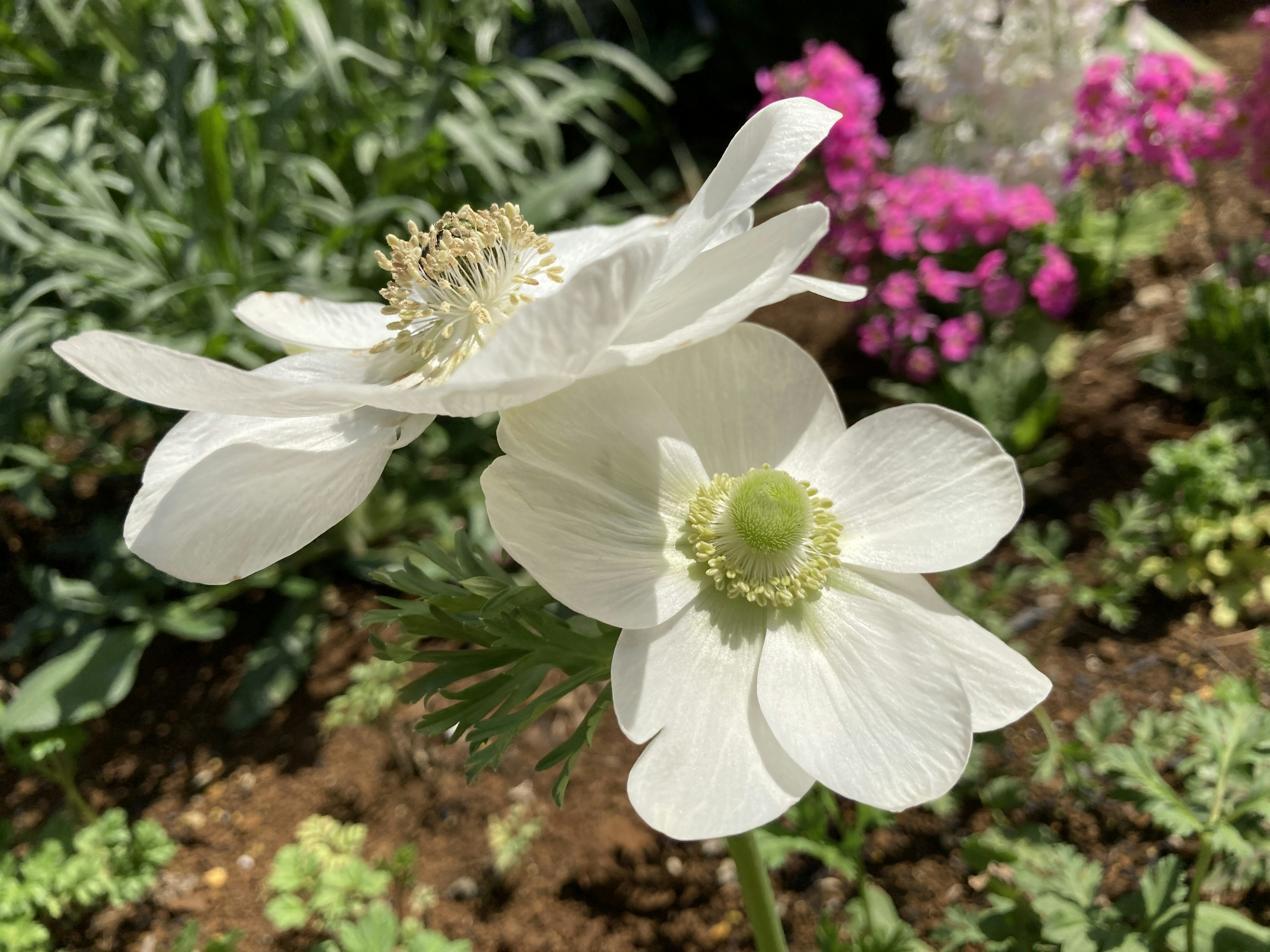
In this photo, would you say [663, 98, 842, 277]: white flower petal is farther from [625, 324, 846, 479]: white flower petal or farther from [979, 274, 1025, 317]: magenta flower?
[979, 274, 1025, 317]: magenta flower

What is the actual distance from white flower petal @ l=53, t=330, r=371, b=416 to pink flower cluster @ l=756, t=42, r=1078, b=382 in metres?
2.24

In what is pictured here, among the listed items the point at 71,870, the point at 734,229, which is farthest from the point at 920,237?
the point at 71,870

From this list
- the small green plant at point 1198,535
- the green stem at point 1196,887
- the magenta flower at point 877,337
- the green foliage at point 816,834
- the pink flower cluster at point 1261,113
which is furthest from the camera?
the magenta flower at point 877,337

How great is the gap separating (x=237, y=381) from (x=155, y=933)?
168 centimetres

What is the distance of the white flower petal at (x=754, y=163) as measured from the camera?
2.15 ft

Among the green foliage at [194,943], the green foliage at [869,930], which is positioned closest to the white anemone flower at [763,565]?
the green foliage at [869,930]

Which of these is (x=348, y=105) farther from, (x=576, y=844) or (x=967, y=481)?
(x=967, y=481)

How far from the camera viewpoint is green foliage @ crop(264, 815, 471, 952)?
1229 mm

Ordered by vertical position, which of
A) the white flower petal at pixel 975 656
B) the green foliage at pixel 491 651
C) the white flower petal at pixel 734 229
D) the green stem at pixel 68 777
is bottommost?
the green stem at pixel 68 777

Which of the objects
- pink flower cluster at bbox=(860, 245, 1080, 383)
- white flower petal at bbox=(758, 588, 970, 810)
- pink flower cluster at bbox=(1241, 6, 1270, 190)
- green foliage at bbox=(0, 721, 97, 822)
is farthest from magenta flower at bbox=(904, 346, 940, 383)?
Result: green foliage at bbox=(0, 721, 97, 822)

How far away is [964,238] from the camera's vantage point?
→ 2.62 metres

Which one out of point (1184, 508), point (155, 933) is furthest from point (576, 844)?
point (1184, 508)

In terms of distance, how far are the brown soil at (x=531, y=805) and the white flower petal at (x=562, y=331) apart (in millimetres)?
1346

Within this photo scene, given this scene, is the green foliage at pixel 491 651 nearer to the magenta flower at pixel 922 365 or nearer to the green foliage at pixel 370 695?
the green foliage at pixel 370 695
